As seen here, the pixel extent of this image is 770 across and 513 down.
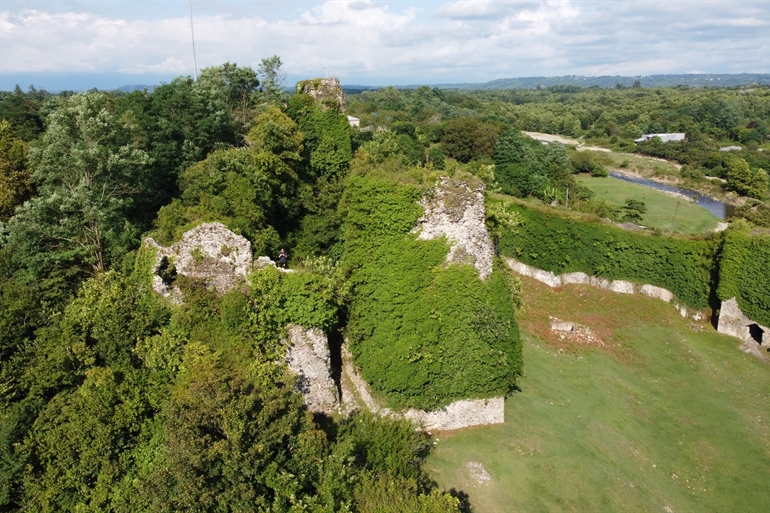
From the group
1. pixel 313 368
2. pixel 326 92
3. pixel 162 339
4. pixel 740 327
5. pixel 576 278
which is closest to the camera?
pixel 162 339

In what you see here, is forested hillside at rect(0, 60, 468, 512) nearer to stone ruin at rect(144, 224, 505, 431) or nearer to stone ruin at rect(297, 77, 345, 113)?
stone ruin at rect(144, 224, 505, 431)

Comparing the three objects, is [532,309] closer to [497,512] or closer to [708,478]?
[708,478]

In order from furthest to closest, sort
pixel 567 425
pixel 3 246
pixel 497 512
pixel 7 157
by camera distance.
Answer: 1. pixel 7 157
2. pixel 3 246
3. pixel 567 425
4. pixel 497 512

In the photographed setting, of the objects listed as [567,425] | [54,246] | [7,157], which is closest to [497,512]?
[567,425]

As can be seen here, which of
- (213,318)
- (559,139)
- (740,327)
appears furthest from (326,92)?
(559,139)

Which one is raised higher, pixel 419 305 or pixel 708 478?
pixel 419 305

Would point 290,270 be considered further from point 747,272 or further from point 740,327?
point 740,327

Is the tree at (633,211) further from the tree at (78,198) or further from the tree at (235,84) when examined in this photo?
the tree at (78,198)
